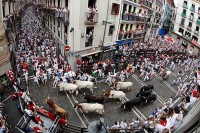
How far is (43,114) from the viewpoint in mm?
17172

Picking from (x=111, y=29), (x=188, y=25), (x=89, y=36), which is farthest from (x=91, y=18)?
(x=188, y=25)

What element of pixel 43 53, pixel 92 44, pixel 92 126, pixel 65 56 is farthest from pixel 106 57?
pixel 92 126

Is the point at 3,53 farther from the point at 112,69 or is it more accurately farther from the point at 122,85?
the point at 112,69

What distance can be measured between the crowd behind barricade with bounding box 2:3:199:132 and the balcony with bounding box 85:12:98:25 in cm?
523

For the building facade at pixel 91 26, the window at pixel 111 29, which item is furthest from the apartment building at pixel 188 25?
the window at pixel 111 29

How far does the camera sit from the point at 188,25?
191ft

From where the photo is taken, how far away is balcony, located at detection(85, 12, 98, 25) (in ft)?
84.2

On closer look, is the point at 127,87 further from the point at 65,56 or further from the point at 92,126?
the point at 92,126

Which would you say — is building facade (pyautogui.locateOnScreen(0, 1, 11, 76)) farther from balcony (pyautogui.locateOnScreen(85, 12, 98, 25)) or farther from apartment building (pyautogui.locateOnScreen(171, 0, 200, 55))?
apartment building (pyautogui.locateOnScreen(171, 0, 200, 55))

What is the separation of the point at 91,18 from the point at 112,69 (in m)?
7.49

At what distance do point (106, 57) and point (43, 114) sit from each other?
17.1 meters

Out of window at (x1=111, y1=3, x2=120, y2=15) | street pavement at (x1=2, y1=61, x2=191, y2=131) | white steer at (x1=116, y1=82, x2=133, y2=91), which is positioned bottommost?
street pavement at (x1=2, y1=61, x2=191, y2=131)

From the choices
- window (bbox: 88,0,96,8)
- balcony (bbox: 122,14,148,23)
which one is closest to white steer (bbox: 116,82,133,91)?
window (bbox: 88,0,96,8)

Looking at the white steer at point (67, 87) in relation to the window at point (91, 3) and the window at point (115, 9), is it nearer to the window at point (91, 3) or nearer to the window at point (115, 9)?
the window at point (91, 3)
